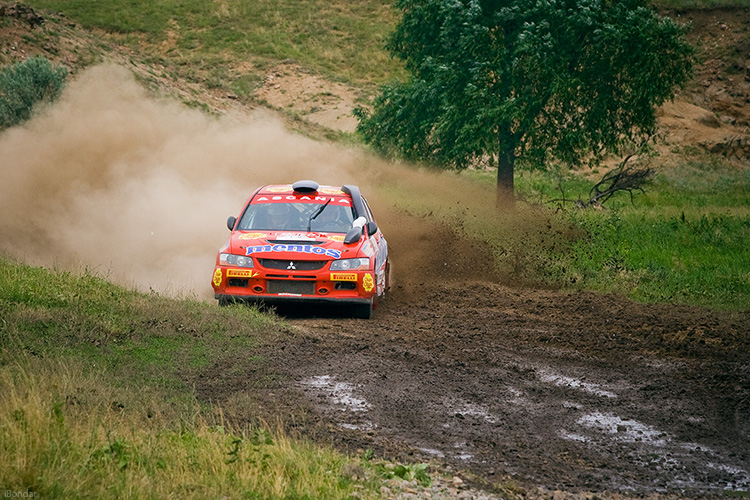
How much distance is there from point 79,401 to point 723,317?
32.4ft

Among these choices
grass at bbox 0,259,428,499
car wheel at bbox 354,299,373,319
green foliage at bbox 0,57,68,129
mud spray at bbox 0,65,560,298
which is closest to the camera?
grass at bbox 0,259,428,499

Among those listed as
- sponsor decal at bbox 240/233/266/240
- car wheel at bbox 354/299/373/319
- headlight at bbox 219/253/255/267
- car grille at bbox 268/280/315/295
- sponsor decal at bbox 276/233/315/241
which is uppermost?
sponsor decal at bbox 276/233/315/241

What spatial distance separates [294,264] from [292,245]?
335mm

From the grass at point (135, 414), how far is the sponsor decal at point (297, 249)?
4.18ft

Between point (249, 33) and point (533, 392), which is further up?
point (249, 33)

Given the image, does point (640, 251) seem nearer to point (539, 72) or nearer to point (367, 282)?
point (539, 72)

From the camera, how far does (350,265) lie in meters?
11.7

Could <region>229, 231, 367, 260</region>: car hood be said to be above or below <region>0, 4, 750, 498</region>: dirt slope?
above

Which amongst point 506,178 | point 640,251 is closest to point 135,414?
point 640,251

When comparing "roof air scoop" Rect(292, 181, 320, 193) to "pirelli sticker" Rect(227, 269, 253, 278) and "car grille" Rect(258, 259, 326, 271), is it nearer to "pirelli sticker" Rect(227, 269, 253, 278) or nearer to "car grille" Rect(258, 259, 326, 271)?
"car grille" Rect(258, 259, 326, 271)

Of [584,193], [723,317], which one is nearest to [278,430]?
[723,317]

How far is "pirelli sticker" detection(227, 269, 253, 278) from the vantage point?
11594mm

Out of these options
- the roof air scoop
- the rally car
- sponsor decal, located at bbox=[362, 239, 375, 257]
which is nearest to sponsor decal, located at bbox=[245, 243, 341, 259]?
the rally car

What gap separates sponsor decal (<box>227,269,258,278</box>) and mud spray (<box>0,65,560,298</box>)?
1.70m
